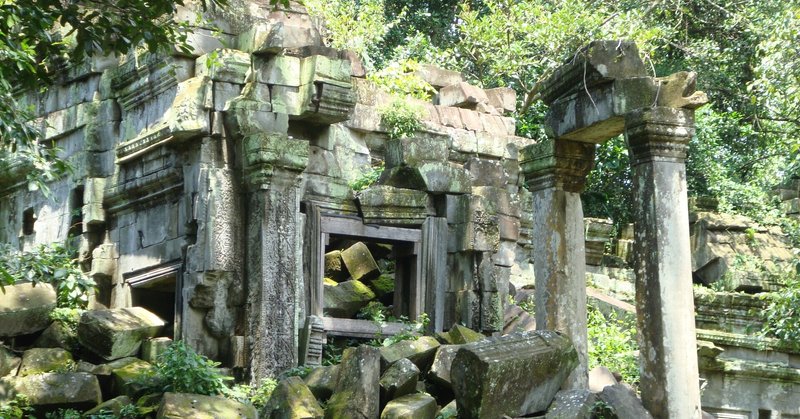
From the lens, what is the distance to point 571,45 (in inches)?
667

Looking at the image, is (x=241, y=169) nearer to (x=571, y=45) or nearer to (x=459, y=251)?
(x=459, y=251)

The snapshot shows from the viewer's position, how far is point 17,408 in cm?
1004

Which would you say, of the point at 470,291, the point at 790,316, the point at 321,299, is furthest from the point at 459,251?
the point at 790,316

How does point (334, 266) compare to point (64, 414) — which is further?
point (334, 266)

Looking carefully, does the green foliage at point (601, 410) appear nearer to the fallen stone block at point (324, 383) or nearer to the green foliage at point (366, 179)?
the fallen stone block at point (324, 383)

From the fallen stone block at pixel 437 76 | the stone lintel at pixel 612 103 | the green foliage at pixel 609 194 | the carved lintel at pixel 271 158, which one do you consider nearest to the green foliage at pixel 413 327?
the carved lintel at pixel 271 158

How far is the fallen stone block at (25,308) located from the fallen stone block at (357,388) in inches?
140

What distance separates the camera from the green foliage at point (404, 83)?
585 inches

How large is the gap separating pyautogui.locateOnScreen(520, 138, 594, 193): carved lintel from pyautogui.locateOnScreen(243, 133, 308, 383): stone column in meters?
2.68

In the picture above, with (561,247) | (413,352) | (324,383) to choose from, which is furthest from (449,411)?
(561,247)

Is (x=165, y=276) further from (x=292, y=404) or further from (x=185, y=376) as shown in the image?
(x=292, y=404)

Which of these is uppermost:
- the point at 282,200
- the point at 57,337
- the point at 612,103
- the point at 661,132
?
the point at 612,103

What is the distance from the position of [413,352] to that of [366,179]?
11.4 feet

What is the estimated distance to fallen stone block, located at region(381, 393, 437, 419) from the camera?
9.12 meters
